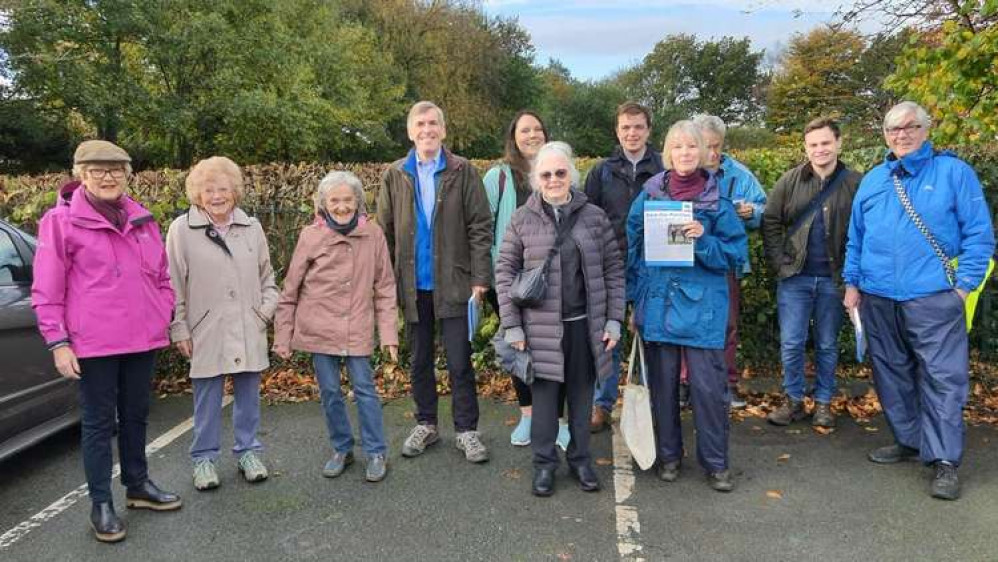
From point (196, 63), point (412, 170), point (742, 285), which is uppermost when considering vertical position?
point (196, 63)

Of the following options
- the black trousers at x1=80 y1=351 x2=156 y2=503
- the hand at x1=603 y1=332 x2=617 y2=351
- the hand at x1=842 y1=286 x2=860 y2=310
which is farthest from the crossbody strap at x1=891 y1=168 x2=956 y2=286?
the black trousers at x1=80 y1=351 x2=156 y2=503

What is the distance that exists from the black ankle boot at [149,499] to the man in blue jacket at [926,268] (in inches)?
164

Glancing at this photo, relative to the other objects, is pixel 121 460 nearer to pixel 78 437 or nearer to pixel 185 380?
pixel 78 437

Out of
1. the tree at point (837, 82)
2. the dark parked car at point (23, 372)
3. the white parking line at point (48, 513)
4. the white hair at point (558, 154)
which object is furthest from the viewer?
the tree at point (837, 82)

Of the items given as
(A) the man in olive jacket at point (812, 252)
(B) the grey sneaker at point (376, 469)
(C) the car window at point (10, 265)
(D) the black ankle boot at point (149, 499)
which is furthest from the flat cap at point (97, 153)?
(A) the man in olive jacket at point (812, 252)

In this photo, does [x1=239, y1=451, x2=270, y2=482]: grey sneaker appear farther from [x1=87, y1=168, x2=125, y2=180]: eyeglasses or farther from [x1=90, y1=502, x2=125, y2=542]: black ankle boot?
[x1=87, y1=168, x2=125, y2=180]: eyeglasses

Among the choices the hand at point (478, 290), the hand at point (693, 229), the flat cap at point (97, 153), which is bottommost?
the hand at point (478, 290)

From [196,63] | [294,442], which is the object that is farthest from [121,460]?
[196,63]

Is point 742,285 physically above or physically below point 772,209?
below

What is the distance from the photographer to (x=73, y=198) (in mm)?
3449

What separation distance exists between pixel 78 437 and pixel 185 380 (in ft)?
4.55

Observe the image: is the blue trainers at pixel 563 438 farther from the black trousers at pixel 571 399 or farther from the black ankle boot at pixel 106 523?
the black ankle boot at pixel 106 523

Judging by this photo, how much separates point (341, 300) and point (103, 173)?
1376 mm

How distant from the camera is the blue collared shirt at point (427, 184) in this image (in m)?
4.39
